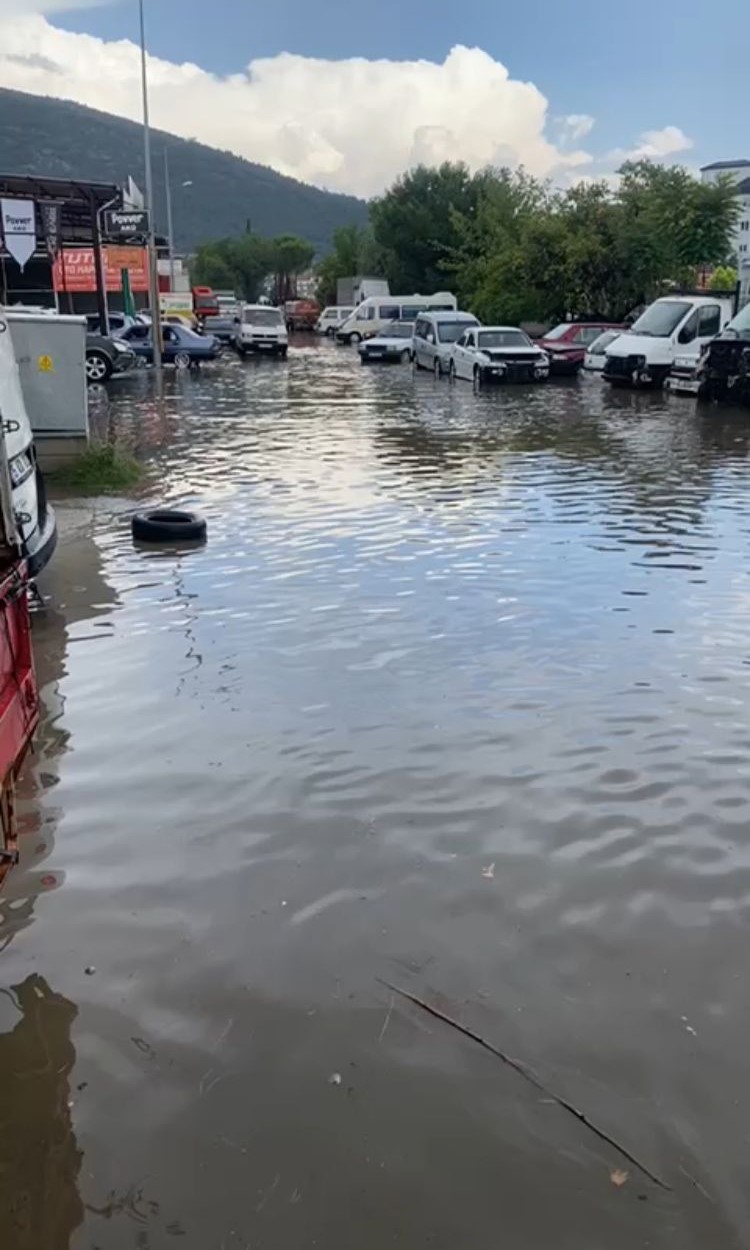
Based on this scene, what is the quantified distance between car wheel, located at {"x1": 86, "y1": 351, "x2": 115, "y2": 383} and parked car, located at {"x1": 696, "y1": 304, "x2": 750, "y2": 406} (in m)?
14.8

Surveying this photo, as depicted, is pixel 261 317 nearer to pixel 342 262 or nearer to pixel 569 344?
pixel 569 344

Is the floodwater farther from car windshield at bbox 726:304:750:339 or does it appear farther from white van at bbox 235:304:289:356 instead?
white van at bbox 235:304:289:356

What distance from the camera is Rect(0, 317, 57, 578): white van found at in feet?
21.2

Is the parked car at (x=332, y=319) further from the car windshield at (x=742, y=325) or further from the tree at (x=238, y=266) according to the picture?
the tree at (x=238, y=266)

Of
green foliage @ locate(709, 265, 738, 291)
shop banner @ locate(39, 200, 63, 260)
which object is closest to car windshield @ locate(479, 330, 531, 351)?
shop banner @ locate(39, 200, 63, 260)

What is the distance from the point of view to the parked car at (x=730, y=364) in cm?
2180

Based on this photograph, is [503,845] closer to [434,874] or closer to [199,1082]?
[434,874]

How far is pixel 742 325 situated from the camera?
73.5ft

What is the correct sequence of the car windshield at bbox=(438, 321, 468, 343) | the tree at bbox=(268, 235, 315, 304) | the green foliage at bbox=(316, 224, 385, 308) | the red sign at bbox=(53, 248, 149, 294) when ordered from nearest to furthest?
Result: the car windshield at bbox=(438, 321, 468, 343), the red sign at bbox=(53, 248, 149, 294), the green foliage at bbox=(316, 224, 385, 308), the tree at bbox=(268, 235, 315, 304)

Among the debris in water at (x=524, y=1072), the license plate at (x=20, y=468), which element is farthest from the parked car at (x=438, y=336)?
the debris in water at (x=524, y=1072)

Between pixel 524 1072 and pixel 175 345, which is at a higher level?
pixel 175 345

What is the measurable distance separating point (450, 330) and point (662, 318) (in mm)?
7519

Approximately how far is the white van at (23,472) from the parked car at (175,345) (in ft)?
88.3

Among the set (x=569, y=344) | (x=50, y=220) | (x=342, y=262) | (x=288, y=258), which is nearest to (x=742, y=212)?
(x=569, y=344)
